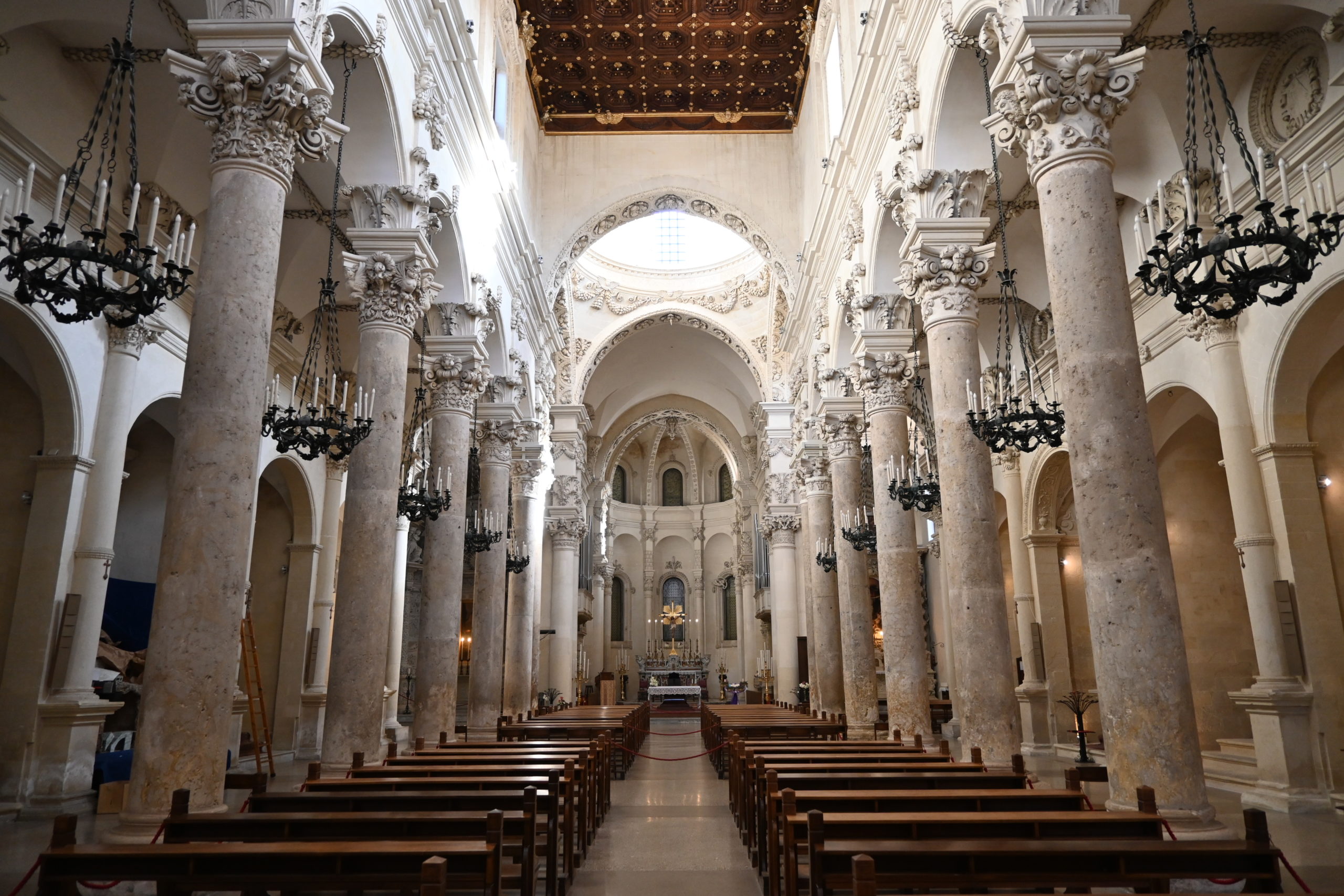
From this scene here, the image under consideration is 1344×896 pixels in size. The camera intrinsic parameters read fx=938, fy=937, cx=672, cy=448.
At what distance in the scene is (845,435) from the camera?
1636cm

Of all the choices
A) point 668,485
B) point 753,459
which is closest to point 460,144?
point 753,459

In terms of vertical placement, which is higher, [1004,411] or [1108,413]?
[1004,411]

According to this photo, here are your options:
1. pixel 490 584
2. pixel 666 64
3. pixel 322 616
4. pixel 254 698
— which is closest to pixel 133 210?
pixel 254 698

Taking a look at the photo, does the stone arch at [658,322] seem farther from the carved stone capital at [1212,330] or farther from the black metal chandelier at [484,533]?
the carved stone capital at [1212,330]

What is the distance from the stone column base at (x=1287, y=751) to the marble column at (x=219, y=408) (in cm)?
963

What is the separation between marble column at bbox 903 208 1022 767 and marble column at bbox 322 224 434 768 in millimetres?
5495

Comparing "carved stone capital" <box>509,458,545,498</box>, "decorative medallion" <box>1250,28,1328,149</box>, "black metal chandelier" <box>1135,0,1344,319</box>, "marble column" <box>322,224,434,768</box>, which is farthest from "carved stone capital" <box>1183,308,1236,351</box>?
"carved stone capital" <box>509,458,545,498</box>

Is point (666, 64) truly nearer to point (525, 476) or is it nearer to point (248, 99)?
point (525, 476)

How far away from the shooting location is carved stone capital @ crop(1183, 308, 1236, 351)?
10438 millimetres

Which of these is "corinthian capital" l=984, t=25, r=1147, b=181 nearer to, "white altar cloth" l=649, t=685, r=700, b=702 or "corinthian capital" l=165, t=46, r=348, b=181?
"corinthian capital" l=165, t=46, r=348, b=181

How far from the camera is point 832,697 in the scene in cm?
1862

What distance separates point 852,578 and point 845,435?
2524 millimetres

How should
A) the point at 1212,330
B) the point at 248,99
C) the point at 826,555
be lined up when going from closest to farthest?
the point at 248,99
the point at 1212,330
the point at 826,555

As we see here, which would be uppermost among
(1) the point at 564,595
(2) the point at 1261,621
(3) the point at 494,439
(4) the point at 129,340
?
(3) the point at 494,439
